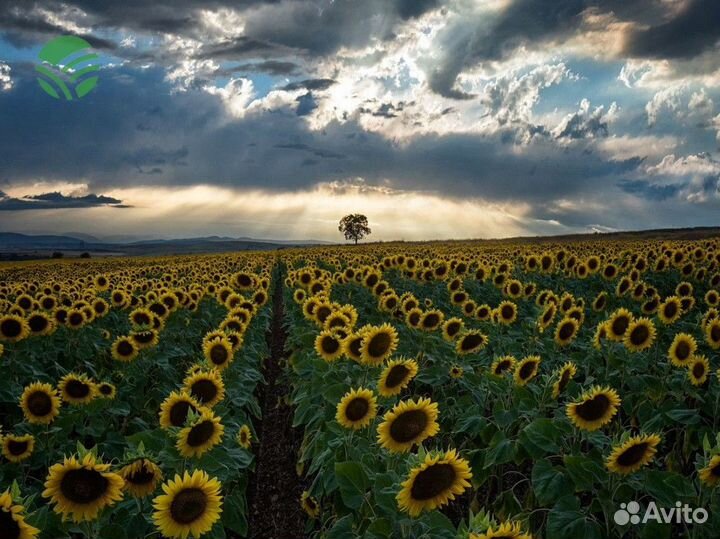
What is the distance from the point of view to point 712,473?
3.21 metres

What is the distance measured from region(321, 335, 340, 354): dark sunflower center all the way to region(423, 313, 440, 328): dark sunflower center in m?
1.69

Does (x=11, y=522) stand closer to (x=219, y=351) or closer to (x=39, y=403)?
(x=39, y=403)

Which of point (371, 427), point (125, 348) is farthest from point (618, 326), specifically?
point (125, 348)

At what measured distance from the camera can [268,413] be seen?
9891 millimetres

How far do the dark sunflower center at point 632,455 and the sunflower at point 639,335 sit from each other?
2.92 meters

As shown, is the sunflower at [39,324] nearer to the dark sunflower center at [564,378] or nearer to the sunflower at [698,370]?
the dark sunflower center at [564,378]

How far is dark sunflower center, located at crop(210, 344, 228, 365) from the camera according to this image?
720cm

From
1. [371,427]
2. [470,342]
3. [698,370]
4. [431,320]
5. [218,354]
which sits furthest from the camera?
[431,320]

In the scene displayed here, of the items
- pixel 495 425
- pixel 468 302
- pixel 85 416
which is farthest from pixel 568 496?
pixel 468 302

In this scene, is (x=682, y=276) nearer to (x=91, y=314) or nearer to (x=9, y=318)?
(x=91, y=314)

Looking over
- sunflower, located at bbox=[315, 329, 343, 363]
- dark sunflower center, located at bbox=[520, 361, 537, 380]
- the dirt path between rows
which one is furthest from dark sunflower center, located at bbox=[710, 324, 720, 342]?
the dirt path between rows

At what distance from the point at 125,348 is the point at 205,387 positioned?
3.14 metres

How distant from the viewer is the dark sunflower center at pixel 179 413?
16.2ft

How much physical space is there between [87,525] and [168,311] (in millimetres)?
7400
